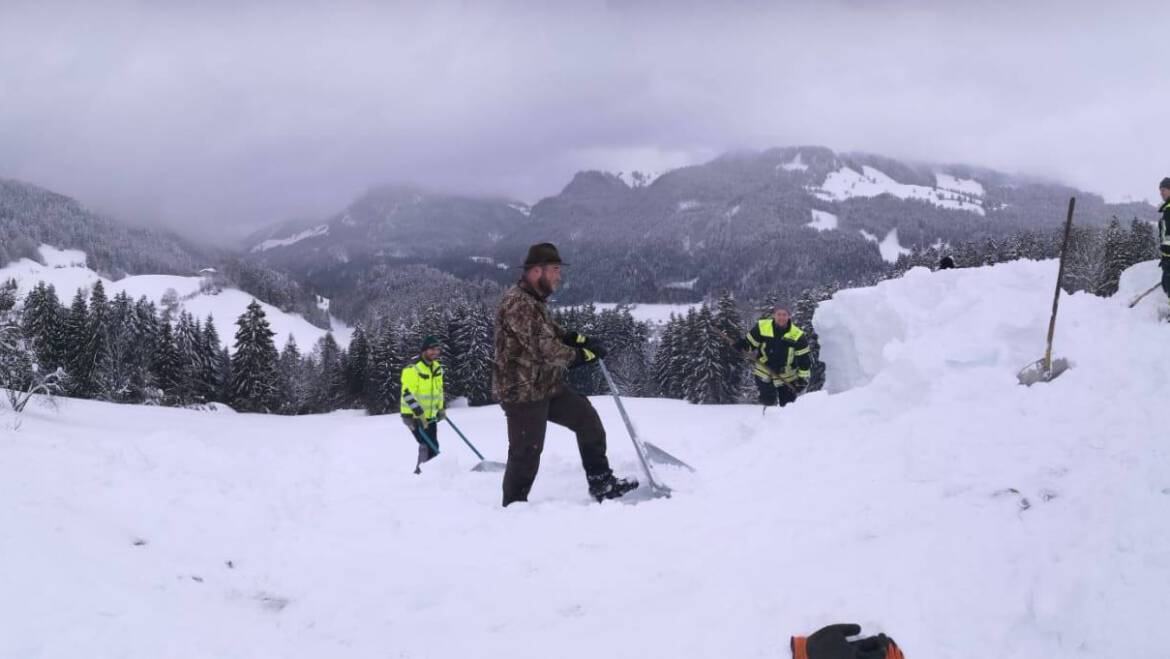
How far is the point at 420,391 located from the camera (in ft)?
31.1

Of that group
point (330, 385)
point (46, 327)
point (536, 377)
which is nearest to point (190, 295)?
point (330, 385)

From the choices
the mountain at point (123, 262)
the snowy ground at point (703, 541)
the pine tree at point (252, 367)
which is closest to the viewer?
the snowy ground at point (703, 541)

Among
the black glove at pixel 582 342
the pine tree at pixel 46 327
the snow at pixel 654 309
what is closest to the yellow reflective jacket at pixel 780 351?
the black glove at pixel 582 342

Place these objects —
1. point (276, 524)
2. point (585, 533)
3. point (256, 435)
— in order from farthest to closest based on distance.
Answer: point (256, 435) → point (276, 524) → point (585, 533)

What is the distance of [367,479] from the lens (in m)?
7.20

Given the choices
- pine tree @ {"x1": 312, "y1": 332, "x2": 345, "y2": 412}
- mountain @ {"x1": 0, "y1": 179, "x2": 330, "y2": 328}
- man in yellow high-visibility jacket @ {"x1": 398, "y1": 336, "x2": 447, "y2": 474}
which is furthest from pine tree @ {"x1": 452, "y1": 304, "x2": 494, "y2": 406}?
mountain @ {"x1": 0, "y1": 179, "x2": 330, "y2": 328}

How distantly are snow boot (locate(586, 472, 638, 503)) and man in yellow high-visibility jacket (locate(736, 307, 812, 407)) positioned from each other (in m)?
5.61

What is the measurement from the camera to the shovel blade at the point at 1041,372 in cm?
570

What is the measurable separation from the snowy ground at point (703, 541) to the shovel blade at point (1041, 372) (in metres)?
0.11

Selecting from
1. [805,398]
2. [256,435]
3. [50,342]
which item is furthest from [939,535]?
[50,342]

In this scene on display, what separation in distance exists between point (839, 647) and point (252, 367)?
45815 mm

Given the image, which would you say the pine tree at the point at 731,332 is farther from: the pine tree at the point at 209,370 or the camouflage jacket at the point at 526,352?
the pine tree at the point at 209,370

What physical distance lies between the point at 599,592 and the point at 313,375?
7158 centimetres

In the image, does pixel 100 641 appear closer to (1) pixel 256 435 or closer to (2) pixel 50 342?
(1) pixel 256 435
